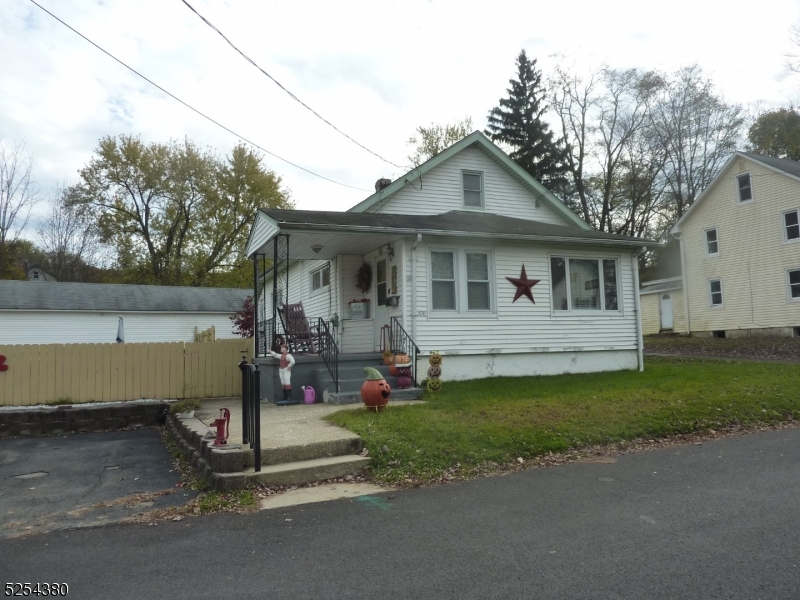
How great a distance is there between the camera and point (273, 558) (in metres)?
4.19

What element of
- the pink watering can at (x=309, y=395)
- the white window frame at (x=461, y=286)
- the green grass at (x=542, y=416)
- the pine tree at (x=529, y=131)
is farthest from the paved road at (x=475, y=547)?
the pine tree at (x=529, y=131)

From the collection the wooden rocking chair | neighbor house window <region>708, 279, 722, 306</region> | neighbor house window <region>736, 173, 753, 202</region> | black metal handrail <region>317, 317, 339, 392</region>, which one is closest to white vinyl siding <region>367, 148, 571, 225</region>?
the wooden rocking chair

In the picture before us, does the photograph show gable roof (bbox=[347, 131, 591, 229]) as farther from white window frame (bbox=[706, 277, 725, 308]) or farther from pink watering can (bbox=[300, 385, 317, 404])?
white window frame (bbox=[706, 277, 725, 308])

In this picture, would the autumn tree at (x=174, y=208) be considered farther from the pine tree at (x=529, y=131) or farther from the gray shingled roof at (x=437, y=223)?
the gray shingled roof at (x=437, y=223)

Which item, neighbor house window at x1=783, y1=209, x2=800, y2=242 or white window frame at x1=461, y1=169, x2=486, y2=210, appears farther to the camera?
neighbor house window at x1=783, y1=209, x2=800, y2=242

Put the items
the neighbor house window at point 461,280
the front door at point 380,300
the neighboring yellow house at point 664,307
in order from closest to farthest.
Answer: the neighbor house window at point 461,280
the front door at point 380,300
the neighboring yellow house at point 664,307

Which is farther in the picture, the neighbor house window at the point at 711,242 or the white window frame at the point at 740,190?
the neighbor house window at the point at 711,242

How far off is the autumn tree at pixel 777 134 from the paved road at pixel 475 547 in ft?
126

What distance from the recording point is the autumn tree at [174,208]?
38.7 metres

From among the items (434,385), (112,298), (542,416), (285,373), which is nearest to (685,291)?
(434,385)

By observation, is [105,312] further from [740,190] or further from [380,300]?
[740,190]

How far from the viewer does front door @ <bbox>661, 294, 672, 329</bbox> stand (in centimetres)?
3157

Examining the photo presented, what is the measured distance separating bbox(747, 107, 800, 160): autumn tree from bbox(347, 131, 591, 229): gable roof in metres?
28.8

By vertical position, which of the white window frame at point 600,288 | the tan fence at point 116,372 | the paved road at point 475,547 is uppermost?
the white window frame at point 600,288
